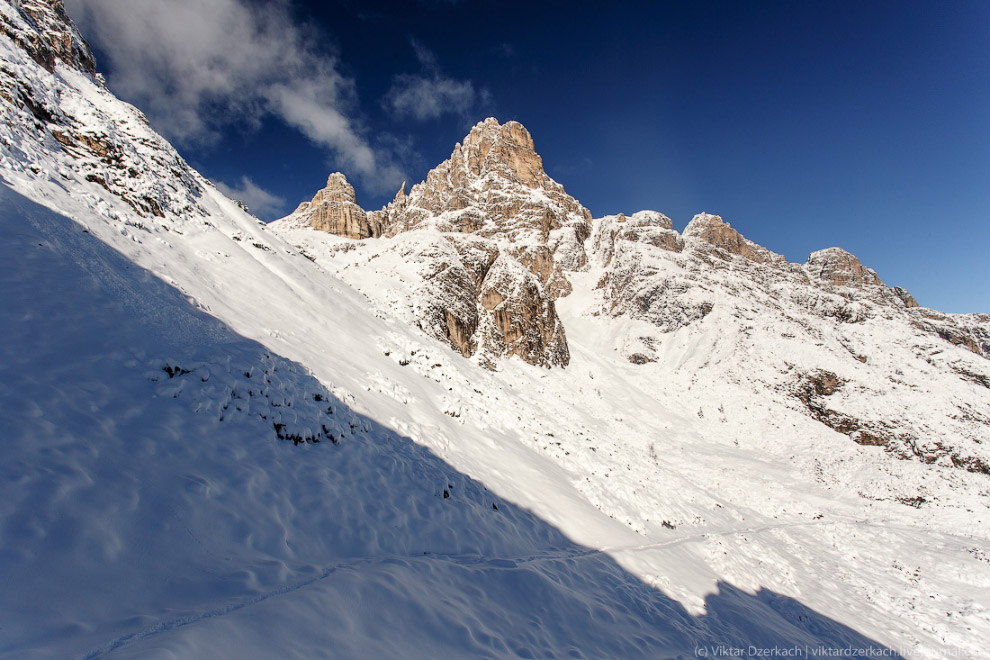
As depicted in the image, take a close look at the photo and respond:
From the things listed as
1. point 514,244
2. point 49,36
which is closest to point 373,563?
point 49,36

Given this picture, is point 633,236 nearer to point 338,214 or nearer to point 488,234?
point 488,234

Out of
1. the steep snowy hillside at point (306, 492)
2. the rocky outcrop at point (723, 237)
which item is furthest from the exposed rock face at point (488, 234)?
the rocky outcrop at point (723, 237)

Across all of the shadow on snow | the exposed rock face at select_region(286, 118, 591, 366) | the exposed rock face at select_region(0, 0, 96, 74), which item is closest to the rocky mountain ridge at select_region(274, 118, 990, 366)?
the exposed rock face at select_region(286, 118, 591, 366)

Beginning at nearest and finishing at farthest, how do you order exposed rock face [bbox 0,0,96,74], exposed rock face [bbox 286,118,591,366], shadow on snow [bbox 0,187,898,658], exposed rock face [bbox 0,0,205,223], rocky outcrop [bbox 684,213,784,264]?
shadow on snow [bbox 0,187,898,658] < exposed rock face [bbox 0,0,205,223] < exposed rock face [bbox 0,0,96,74] < exposed rock face [bbox 286,118,591,366] < rocky outcrop [bbox 684,213,784,264]

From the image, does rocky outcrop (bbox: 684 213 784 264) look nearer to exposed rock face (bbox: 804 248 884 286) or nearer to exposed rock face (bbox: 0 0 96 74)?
exposed rock face (bbox: 804 248 884 286)

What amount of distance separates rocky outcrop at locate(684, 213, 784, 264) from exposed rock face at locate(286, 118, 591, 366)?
29.7 m

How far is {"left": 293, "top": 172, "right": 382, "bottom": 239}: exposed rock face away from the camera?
4134 inches

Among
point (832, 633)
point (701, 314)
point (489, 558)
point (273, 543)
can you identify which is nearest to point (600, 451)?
point (832, 633)

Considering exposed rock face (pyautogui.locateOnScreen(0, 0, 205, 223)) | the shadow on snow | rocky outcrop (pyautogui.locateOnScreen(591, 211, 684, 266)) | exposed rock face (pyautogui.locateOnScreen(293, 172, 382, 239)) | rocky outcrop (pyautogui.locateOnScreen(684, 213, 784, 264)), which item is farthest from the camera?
exposed rock face (pyautogui.locateOnScreen(293, 172, 382, 239))

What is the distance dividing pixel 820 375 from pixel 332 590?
57.8 m

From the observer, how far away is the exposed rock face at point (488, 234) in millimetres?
42750

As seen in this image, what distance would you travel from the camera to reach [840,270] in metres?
105

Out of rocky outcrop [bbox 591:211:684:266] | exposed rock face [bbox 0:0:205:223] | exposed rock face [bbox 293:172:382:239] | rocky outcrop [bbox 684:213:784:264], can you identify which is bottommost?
exposed rock face [bbox 0:0:205:223]

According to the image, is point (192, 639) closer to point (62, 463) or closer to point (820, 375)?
point (62, 463)
